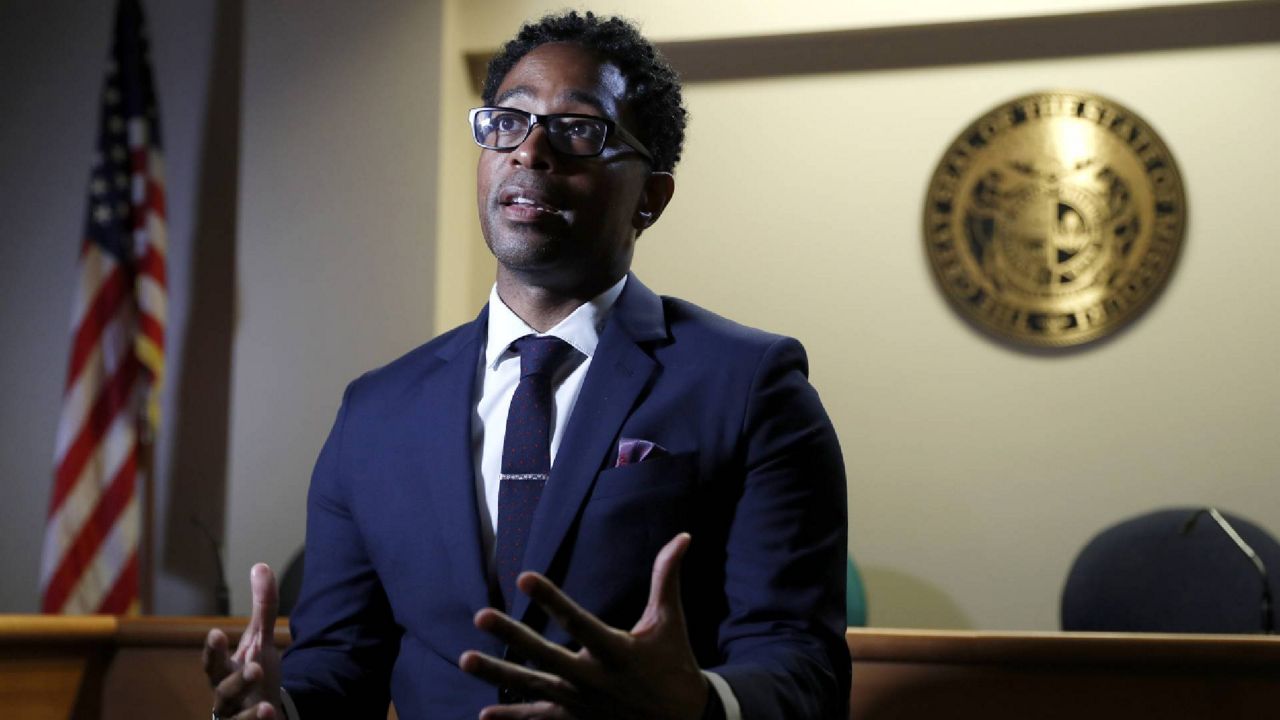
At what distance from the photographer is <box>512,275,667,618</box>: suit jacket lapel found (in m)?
1.38

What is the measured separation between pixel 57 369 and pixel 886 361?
3.18 meters

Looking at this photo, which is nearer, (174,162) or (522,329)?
(522,329)

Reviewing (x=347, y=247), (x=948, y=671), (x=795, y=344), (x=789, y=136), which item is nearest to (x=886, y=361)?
(x=789, y=136)

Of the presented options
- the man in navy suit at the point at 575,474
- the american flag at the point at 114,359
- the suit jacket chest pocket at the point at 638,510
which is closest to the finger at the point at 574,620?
the man in navy suit at the point at 575,474

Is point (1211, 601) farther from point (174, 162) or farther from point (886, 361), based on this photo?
point (174, 162)

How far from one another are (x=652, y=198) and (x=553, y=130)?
19 cm

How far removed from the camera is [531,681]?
112 centimetres

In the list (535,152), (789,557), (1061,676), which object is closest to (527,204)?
(535,152)

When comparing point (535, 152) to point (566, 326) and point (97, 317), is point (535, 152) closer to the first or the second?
point (566, 326)

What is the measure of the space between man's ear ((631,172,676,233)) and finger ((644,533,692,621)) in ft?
1.84

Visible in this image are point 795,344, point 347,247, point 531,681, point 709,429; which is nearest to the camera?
point 531,681

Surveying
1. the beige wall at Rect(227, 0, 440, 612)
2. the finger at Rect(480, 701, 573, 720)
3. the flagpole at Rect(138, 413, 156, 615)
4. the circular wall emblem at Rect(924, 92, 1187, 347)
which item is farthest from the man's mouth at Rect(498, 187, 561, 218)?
the flagpole at Rect(138, 413, 156, 615)

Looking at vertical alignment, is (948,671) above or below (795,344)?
below

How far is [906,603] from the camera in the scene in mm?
4484
